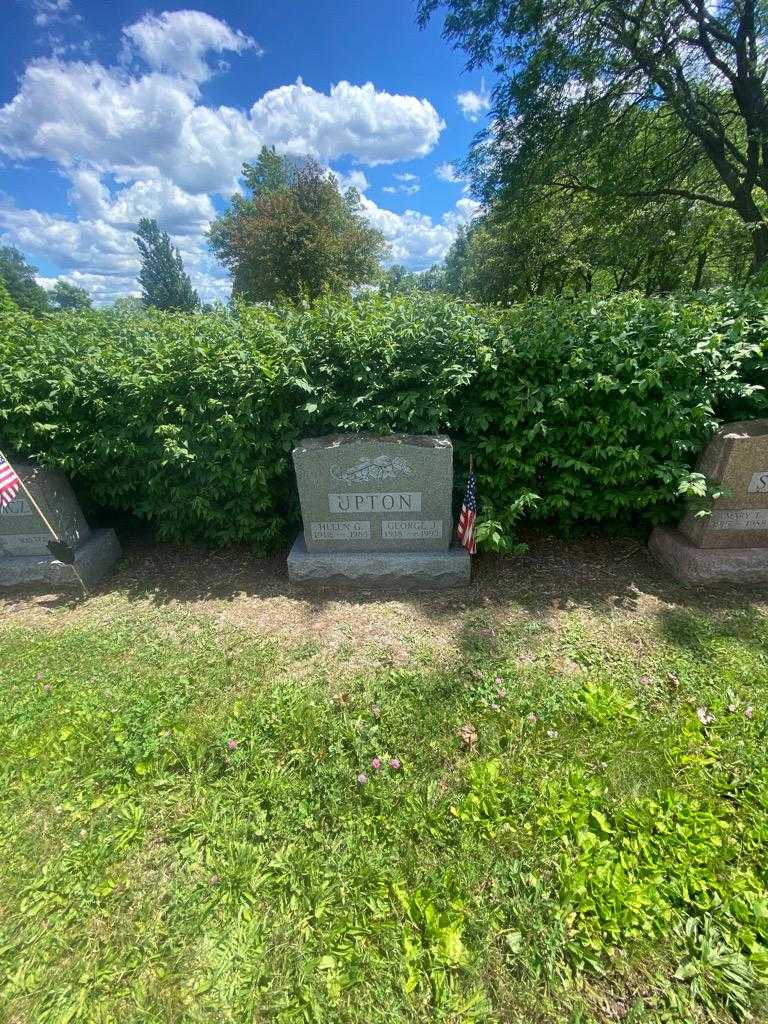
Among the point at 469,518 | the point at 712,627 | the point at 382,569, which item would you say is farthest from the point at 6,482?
the point at 712,627

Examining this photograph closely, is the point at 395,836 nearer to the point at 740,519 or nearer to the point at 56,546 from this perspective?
the point at 740,519

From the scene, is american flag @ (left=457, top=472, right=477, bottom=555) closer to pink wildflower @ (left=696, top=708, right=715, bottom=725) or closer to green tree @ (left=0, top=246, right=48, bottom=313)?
pink wildflower @ (left=696, top=708, right=715, bottom=725)

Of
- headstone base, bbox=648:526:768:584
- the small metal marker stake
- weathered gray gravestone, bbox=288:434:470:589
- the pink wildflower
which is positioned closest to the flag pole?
the small metal marker stake

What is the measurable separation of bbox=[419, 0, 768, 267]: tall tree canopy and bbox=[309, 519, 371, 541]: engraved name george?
10918mm

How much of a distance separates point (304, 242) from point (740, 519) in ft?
83.2

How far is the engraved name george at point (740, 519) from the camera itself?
3.37 m

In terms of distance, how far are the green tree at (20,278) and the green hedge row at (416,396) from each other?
58.3 metres

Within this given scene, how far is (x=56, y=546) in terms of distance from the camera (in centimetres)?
369

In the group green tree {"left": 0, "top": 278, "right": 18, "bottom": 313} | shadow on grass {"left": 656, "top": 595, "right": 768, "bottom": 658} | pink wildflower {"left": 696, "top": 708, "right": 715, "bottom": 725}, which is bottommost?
shadow on grass {"left": 656, "top": 595, "right": 768, "bottom": 658}

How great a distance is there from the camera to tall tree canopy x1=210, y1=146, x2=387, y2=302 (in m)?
23.2

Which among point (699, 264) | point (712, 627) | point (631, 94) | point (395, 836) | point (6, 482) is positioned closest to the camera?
point (395, 836)

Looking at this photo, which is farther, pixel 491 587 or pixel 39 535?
pixel 39 535

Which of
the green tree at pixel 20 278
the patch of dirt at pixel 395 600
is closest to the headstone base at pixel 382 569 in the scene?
the patch of dirt at pixel 395 600

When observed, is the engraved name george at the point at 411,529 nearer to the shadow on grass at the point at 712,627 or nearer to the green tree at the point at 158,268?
the shadow on grass at the point at 712,627
